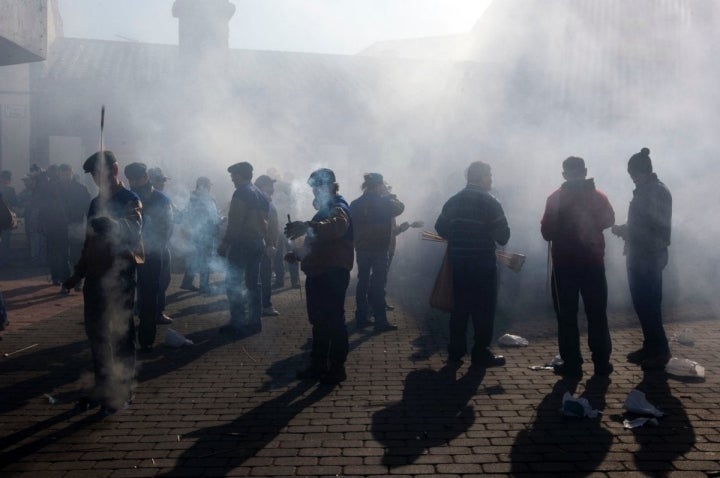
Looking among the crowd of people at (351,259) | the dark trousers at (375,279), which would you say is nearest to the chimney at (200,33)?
the crowd of people at (351,259)

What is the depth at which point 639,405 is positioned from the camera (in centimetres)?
467

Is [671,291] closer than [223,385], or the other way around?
[223,385]

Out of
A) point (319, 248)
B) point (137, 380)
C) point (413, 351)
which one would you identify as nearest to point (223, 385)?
point (137, 380)

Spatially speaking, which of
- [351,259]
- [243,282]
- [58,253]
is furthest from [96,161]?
[58,253]

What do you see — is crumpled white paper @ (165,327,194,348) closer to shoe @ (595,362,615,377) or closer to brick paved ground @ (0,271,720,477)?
brick paved ground @ (0,271,720,477)

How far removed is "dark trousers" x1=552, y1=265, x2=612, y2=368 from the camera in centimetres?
572

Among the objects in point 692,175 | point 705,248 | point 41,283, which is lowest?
point 41,283

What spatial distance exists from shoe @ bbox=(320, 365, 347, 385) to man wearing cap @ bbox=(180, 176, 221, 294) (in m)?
4.90

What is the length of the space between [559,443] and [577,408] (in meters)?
0.51

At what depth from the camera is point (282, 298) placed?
392 inches

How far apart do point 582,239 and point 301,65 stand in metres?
22.3

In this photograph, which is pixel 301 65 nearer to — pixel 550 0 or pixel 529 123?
pixel 550 0

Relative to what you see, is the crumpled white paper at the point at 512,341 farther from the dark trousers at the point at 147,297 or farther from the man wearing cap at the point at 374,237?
the dark trousers at the point at 147,297

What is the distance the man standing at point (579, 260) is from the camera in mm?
5711
